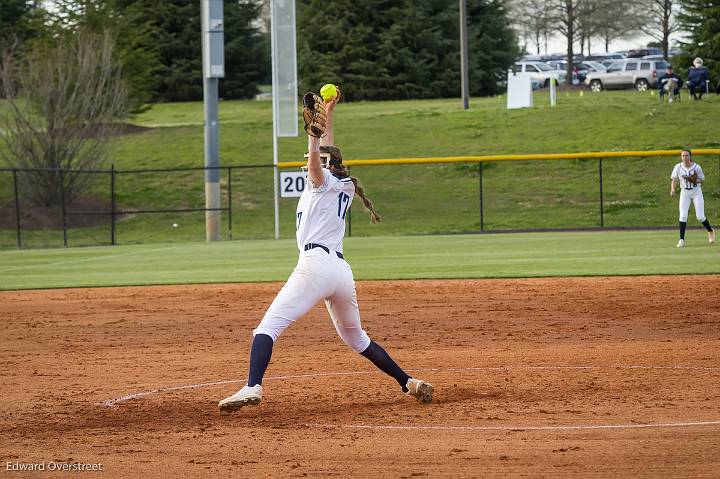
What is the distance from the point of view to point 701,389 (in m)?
8.62

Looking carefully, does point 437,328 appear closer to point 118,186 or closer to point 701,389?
point 701,389

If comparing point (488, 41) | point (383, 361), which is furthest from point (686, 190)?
point (488, 41)

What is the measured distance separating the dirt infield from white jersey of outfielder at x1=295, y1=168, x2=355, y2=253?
1.33m

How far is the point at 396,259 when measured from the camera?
73.4 ft

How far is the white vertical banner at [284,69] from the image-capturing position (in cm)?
2912

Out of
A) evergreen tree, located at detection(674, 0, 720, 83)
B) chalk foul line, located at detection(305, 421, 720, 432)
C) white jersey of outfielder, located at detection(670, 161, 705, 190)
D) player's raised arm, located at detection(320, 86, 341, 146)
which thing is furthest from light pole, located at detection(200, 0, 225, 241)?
evergreen tree, located at detection(674, 0, 720, 83)

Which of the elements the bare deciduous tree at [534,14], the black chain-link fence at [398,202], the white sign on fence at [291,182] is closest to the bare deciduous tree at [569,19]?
the bare deciduous tree at [534,14]

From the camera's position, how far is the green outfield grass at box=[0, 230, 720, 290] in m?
19.1

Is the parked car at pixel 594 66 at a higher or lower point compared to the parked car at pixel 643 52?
lower

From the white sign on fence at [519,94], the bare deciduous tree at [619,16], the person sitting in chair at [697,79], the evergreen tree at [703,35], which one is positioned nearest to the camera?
the person sitting in chair at [697,79]

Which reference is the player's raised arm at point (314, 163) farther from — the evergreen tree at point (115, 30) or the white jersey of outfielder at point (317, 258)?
the evergreen tree at point (115, 30)

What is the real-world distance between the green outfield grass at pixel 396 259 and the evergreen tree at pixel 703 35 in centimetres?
2270

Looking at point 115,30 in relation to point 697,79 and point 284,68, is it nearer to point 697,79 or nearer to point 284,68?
point 284,68

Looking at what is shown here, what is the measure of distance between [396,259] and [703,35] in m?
31.6
